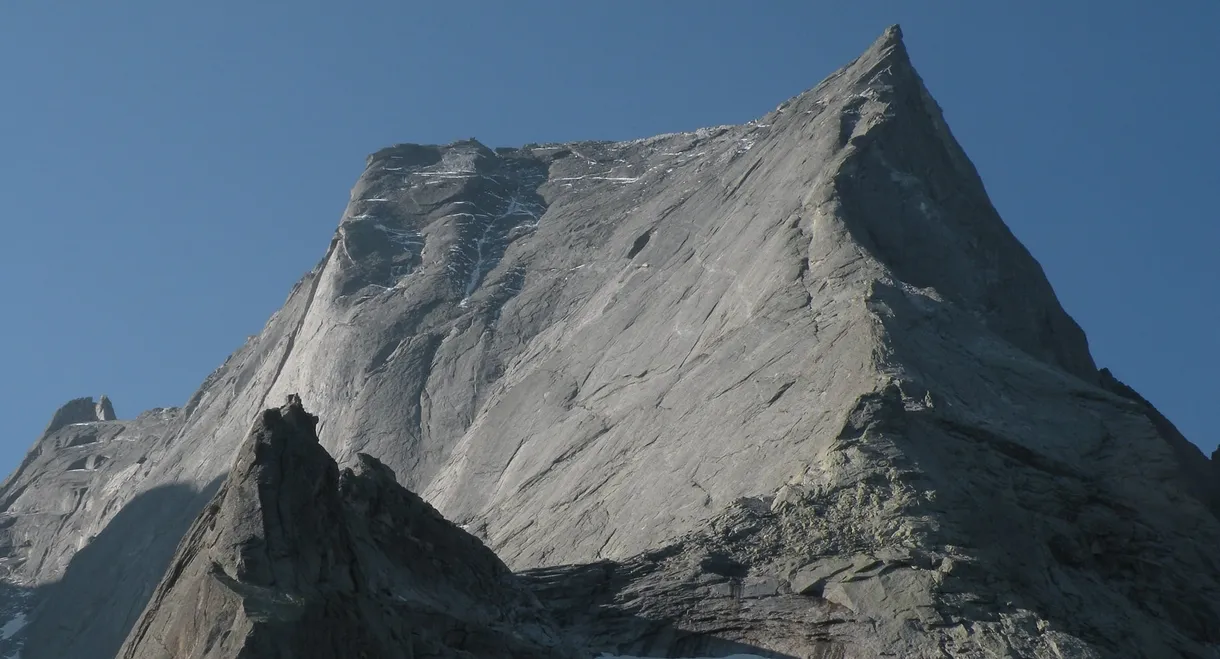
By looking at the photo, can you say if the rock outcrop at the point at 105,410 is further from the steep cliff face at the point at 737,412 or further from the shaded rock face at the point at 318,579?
the shaded rock face at the point at 318,579

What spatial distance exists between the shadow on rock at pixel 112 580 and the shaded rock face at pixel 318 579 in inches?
1260

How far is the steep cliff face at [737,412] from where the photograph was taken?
30.6 metres

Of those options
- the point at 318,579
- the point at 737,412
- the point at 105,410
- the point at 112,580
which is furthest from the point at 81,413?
the point at 318,579

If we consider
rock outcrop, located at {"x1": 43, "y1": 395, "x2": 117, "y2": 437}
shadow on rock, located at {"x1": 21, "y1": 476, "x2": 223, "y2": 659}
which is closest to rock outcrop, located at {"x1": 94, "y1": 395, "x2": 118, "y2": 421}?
rock outcrop, located at {"x1": 43, "y1": 395, "x2": 117, "y2": 437}

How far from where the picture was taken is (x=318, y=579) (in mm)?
24250

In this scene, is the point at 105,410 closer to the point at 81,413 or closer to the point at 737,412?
the point at 81,413

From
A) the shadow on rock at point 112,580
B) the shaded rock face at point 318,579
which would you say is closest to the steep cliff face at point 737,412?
the shadow on rock at point 112,580

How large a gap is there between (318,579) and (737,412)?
53.7 feet

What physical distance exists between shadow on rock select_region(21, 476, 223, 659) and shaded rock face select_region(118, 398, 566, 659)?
3201 centimetres

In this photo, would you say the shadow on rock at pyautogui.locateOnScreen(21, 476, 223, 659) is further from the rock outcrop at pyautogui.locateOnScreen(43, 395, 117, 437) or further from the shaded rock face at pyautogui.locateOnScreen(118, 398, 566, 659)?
the shaded rock face at pyautogui.locateOnScreen(118, 398, 566, 659)

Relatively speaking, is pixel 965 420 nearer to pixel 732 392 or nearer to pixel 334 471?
pixel 732 392

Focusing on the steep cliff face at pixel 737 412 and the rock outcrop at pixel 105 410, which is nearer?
the steep cliff face at pixel 737 412

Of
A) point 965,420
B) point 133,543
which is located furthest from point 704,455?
point 133,543

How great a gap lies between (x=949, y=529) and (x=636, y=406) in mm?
14726
